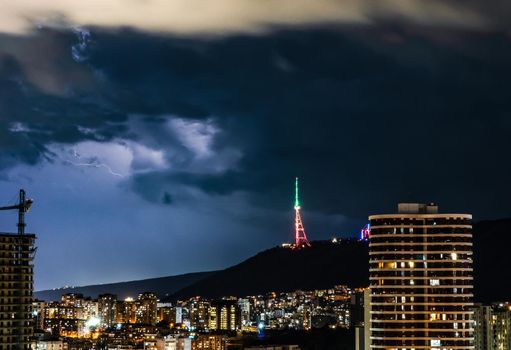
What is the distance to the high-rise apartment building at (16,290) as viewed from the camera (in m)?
52.9

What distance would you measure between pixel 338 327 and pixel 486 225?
54.7 m

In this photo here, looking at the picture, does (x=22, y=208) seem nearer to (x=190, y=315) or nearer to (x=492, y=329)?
(x=492, y=329)

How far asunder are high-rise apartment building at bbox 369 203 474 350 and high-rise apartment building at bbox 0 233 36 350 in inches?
643

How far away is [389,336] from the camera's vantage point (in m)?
47.4

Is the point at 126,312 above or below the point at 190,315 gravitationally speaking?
above

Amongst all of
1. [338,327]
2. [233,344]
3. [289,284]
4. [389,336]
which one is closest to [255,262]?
[289,284]

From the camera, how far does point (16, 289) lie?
53.6 meters

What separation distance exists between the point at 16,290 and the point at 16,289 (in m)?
0.05

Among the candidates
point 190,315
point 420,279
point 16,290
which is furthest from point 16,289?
point 190,315

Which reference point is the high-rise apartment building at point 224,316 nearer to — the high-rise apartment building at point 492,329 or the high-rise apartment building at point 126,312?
the high-rise apartment building at point 126,312

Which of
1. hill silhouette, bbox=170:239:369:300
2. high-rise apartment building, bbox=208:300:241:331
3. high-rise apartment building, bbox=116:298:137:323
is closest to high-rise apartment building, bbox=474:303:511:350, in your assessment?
high-rise apartment building, bbox=208:300:241:331

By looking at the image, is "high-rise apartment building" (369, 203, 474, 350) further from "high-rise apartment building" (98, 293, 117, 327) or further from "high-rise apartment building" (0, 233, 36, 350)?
"high-rise apartment building" (98, 293, 117, 327)

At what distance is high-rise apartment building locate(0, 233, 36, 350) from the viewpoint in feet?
174

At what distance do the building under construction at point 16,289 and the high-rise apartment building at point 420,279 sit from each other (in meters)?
16.3
